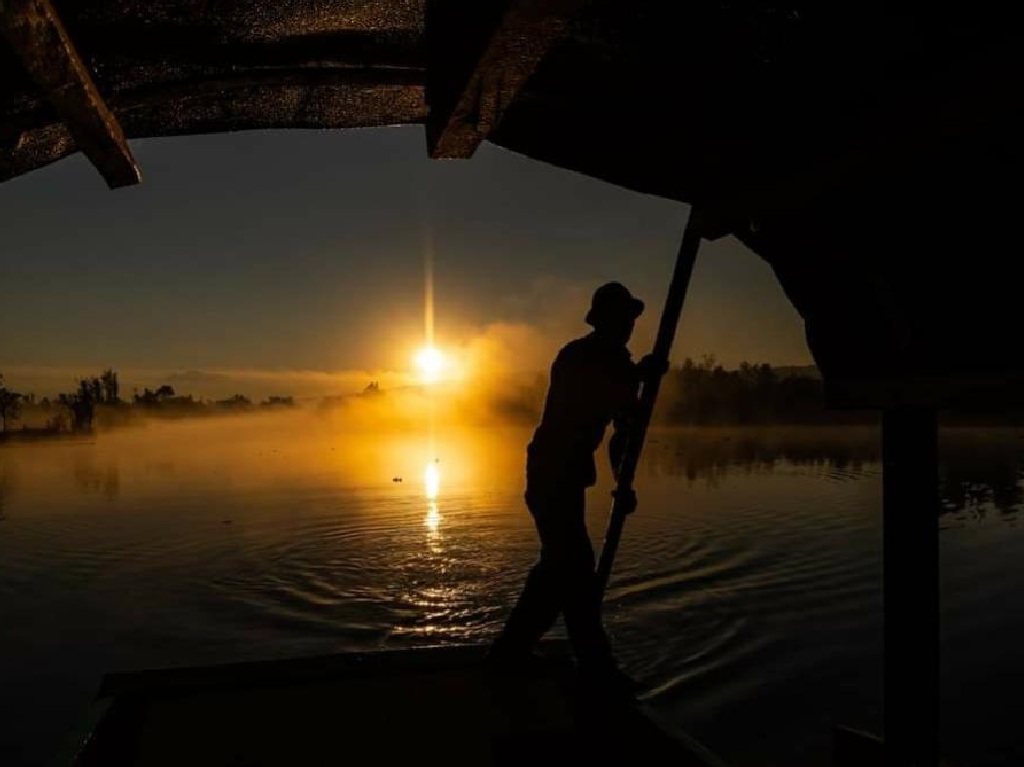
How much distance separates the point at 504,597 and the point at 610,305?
10.2 metres

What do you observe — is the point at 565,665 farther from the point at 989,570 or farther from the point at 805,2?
the point at 989,570

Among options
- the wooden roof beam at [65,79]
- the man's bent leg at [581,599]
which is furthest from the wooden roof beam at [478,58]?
the man's bent leg at [581,599]

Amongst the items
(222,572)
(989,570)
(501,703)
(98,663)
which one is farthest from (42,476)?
(501,703)

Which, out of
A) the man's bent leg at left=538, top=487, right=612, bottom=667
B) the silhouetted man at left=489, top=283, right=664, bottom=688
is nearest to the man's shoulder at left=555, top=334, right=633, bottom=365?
the silhouetted man at left=489, top=283, right=664, bottom=688

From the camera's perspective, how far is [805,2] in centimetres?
258

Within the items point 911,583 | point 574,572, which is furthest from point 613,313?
point 911,583

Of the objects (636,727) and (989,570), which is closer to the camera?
(636,727)

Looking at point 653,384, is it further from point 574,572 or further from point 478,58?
point 478,58

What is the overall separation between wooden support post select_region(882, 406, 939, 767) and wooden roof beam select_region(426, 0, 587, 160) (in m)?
2.19

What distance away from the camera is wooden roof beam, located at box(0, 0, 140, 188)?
88.1 inches

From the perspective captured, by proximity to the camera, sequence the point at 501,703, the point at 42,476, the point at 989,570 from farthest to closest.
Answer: the point at 42,476
the point at 989,570
the point at 501,703

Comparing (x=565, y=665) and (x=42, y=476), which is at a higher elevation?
(x=565, y=665)

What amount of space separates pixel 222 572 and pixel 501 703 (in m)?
14.1

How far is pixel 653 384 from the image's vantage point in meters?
4.86
